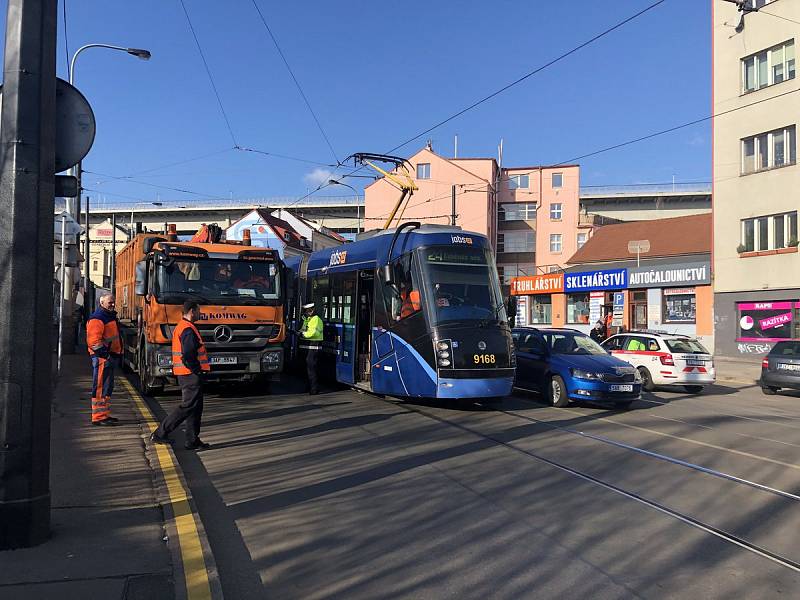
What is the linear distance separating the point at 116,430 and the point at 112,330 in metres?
1.62

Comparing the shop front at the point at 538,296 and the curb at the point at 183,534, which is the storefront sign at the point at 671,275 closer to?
the shop front at the point at 538,296

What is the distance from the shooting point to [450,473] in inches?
290

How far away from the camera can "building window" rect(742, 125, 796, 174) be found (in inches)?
1033

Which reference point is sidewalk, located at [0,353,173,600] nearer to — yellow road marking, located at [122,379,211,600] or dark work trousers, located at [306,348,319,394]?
yellow road marking, located at [122,379,211,600]

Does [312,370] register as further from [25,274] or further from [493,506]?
[25,274]

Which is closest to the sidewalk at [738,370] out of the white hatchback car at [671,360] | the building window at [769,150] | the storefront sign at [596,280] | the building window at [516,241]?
the white hatchback car at [671,360]

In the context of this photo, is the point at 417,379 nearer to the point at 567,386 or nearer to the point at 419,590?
the point at 567,386

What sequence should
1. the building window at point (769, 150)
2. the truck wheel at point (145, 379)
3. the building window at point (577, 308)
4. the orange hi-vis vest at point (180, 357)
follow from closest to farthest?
the orange hi-vis vest at point (180, 357)
the truck wheel at point (145, 379)
the building window at point (769, 150)
the building window at point (577, 308)

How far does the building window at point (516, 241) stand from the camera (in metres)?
62.4

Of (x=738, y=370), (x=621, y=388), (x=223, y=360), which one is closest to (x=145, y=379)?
(x=223, y=360)

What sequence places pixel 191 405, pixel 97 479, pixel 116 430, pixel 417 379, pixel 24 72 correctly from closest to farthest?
pixel 24 72 < pixel 97 479 < pixel 191 405 < pixel 116 430 < pixel 417 379

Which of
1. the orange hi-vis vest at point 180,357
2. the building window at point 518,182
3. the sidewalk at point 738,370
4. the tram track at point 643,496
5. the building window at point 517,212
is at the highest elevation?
the building window at point 518,182

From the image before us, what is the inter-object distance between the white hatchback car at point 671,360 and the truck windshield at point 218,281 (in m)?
9.73

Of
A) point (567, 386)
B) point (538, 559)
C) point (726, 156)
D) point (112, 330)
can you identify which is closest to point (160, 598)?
point (538, 559)
